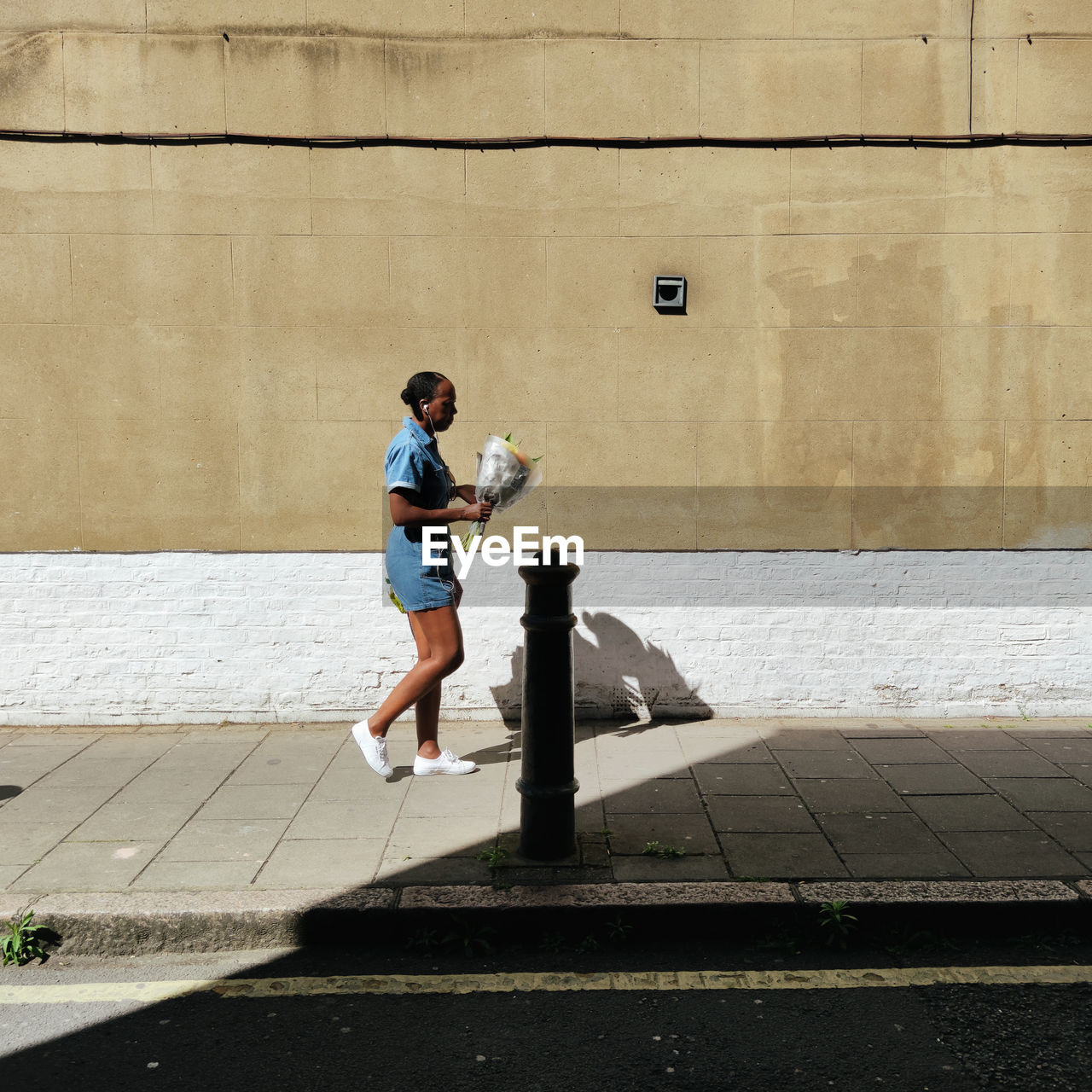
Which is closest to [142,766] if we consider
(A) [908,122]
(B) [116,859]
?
(B) [116,859]

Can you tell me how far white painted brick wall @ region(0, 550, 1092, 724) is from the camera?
6062mm

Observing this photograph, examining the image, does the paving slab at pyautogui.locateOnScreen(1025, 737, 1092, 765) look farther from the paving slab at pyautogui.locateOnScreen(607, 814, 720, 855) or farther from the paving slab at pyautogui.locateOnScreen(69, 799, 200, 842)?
the paving slab at pyautogui.locateOnScreen(69, 799, 200, 842)

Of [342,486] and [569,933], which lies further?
[342,486]

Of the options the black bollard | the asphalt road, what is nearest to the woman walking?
the black bollard

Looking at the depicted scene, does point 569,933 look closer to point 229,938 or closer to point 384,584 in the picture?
point 229,938

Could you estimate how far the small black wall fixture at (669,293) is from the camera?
5914 mm

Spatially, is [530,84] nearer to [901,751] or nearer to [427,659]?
[427,659]

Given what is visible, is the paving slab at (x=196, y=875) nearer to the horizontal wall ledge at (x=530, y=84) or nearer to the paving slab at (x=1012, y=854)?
the paving slab at (x=1012, y=854)

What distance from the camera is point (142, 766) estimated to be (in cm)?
531

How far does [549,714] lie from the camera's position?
4.04 metres

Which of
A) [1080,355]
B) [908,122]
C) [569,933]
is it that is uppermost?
[908,122]

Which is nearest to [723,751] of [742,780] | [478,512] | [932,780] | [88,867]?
[742,780]

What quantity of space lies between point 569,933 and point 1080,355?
4.57 m

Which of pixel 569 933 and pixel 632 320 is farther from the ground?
pixel 632 320
